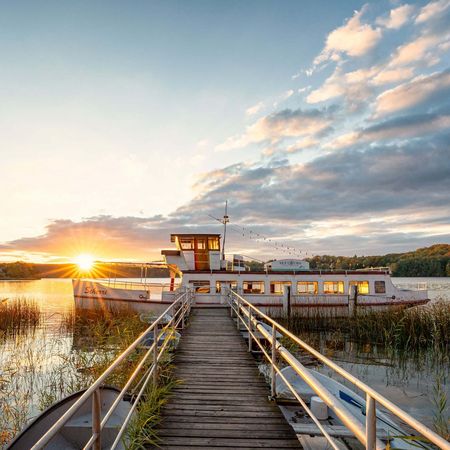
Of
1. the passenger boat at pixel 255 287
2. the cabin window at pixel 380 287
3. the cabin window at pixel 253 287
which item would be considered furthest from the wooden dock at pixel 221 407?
the cabin window at pixel 380 287

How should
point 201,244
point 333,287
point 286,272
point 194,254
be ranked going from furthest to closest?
point 333,287 < point 201,244 < point 194,254 < point 286,272

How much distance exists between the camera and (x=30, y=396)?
413 inches

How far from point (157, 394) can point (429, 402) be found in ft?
28.6

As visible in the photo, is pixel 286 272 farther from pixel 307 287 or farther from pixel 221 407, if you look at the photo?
pixel 221 407

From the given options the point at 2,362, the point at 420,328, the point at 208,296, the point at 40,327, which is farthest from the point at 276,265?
the point at 2,362

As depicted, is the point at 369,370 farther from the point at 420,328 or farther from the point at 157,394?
the point at 157,394

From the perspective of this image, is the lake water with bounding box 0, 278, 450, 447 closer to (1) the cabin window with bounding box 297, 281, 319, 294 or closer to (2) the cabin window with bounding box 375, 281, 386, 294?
(1) the cabin window with bounding box 297, 281, 319, 294

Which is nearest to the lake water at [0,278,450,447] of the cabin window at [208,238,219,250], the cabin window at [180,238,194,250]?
the cabin window at [180,238,194,250]

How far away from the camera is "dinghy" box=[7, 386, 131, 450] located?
187 inches

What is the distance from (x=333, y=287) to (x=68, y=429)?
25.6 metres

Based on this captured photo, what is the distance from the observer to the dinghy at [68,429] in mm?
4762

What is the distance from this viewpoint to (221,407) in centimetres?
598

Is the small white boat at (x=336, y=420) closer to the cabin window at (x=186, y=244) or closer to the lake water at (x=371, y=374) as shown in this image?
the lake water at (x=371, y=374)

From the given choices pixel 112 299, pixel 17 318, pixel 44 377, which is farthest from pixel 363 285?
pixel 17 318
